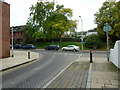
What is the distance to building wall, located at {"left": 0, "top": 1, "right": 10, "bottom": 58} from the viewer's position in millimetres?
17188

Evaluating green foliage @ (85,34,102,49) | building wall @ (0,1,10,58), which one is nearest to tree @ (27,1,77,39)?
green foliage @ (85,34,102,49)

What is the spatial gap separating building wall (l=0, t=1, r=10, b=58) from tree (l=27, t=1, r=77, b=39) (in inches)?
982

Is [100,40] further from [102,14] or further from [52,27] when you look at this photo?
[52,27]

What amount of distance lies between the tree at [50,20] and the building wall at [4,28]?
81.9 feet

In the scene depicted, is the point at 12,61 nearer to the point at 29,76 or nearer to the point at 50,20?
the point at 29,76

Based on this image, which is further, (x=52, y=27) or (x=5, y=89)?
(x=52, y=27)

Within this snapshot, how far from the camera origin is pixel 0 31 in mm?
17000

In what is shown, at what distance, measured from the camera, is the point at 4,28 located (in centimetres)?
1777

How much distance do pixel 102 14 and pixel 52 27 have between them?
15143 mm

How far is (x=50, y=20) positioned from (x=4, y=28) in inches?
1164

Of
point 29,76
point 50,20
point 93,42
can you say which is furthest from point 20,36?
point 29,76

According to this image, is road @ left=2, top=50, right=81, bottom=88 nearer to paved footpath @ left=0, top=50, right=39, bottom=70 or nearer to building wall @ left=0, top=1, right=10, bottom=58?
paved footpath @ left=0, top=50, right=39, bottom=70

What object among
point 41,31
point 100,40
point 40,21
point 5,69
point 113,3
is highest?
point 113,3

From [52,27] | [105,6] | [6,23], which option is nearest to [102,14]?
[105,6]
